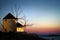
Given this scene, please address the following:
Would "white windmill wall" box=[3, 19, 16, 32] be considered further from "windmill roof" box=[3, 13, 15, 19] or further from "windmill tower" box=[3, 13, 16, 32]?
"windmill roof" box=[3, 13, 15, 19]

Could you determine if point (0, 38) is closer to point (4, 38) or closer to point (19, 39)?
point (4, 38)

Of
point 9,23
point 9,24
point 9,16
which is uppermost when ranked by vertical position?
point 9,16

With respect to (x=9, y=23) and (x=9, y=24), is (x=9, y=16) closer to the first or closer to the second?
(x=9, y=23)

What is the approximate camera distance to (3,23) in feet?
149

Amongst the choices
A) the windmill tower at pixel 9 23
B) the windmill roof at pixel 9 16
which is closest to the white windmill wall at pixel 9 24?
the windmill tower at pixel 9 23

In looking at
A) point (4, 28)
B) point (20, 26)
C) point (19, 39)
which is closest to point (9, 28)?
point (4, 28)

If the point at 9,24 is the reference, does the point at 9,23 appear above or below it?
above

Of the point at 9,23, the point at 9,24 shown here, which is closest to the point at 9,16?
the point at 9,23

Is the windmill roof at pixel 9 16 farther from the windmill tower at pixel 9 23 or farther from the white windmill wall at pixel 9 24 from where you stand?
the white windmill wall at pixel 9 24

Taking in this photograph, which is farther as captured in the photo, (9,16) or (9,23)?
(9,16)

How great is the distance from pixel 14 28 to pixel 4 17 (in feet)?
12.1

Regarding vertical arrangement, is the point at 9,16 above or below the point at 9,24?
above

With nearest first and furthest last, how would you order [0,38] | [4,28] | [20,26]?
[0,38], [4,28], [20,26]

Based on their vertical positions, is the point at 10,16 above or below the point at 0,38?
above
